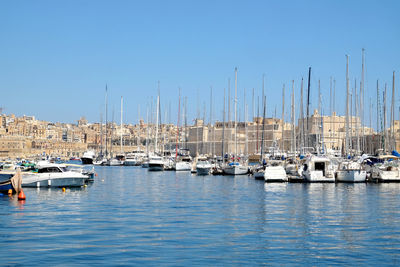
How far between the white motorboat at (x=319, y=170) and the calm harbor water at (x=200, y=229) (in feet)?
29.5

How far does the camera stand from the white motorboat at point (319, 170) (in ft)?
139

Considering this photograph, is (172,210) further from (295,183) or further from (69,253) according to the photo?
(295,183)

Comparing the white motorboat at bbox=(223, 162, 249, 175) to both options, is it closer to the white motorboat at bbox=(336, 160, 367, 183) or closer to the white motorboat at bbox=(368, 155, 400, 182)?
the white motorboat at bbox=(368, 155, 400, 182)

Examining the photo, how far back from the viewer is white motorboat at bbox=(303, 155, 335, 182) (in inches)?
1663

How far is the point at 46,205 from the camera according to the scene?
26969 mm

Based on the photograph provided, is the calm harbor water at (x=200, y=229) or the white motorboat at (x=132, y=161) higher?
the white motorboat at (x=132, y=161)

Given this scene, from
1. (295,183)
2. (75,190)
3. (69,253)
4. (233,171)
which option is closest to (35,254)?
(69,253)

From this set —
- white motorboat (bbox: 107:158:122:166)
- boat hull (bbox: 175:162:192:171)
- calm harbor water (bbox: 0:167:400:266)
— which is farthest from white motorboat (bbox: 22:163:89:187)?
white motorboat (bbox: 107:158:122:166)

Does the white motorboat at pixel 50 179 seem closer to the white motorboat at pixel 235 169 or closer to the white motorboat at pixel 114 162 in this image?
the white motorboat at pixel 235 169

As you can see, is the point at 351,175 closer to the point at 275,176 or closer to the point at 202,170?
the point at 275,176

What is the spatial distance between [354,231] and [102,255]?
8176mm

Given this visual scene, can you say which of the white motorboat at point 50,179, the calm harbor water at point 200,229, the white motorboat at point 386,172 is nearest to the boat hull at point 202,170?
the white motorboat at point 386,172

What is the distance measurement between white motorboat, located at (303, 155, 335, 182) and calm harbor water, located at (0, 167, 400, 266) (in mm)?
9002

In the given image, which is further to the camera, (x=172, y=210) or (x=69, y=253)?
(x=172, y=210)
